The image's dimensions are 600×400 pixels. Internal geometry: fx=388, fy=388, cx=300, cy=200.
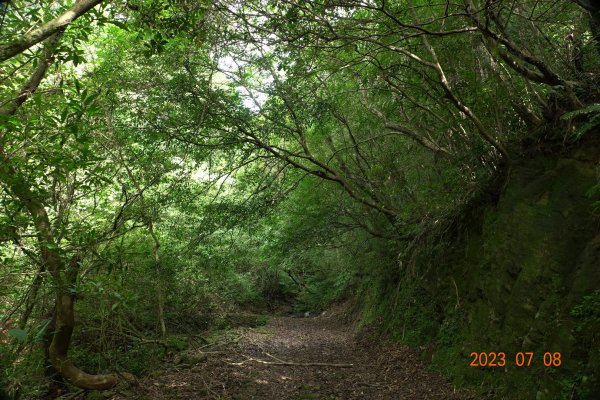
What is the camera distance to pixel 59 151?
12.2ft

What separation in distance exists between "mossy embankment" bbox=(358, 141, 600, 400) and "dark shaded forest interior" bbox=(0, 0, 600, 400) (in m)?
0.03

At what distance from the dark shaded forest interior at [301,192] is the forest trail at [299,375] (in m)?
0.07

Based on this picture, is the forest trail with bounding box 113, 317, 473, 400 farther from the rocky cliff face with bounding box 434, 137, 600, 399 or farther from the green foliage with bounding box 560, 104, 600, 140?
the green foliage with bounding box 560, 104, 600, 140

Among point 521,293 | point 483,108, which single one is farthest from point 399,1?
point 521,293

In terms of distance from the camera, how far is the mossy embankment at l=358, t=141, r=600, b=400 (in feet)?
13.6

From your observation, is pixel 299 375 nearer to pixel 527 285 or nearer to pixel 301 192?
pixel 527 285

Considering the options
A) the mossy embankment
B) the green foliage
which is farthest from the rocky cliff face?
the green foliage

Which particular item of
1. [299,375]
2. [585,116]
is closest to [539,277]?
[585,116]

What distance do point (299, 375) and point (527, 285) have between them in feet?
15.7

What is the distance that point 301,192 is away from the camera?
11.7 metres

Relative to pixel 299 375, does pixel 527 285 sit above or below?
above

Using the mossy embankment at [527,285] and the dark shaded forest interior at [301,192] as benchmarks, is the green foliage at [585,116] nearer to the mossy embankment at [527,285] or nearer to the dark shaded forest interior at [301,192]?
the dark shaded forest interior at [301,192]

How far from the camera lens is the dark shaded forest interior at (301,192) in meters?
4.25

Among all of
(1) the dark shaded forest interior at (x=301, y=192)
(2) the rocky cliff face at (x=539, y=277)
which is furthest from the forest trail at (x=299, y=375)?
(2) the rocky cliff face at (x=539, y=277)
